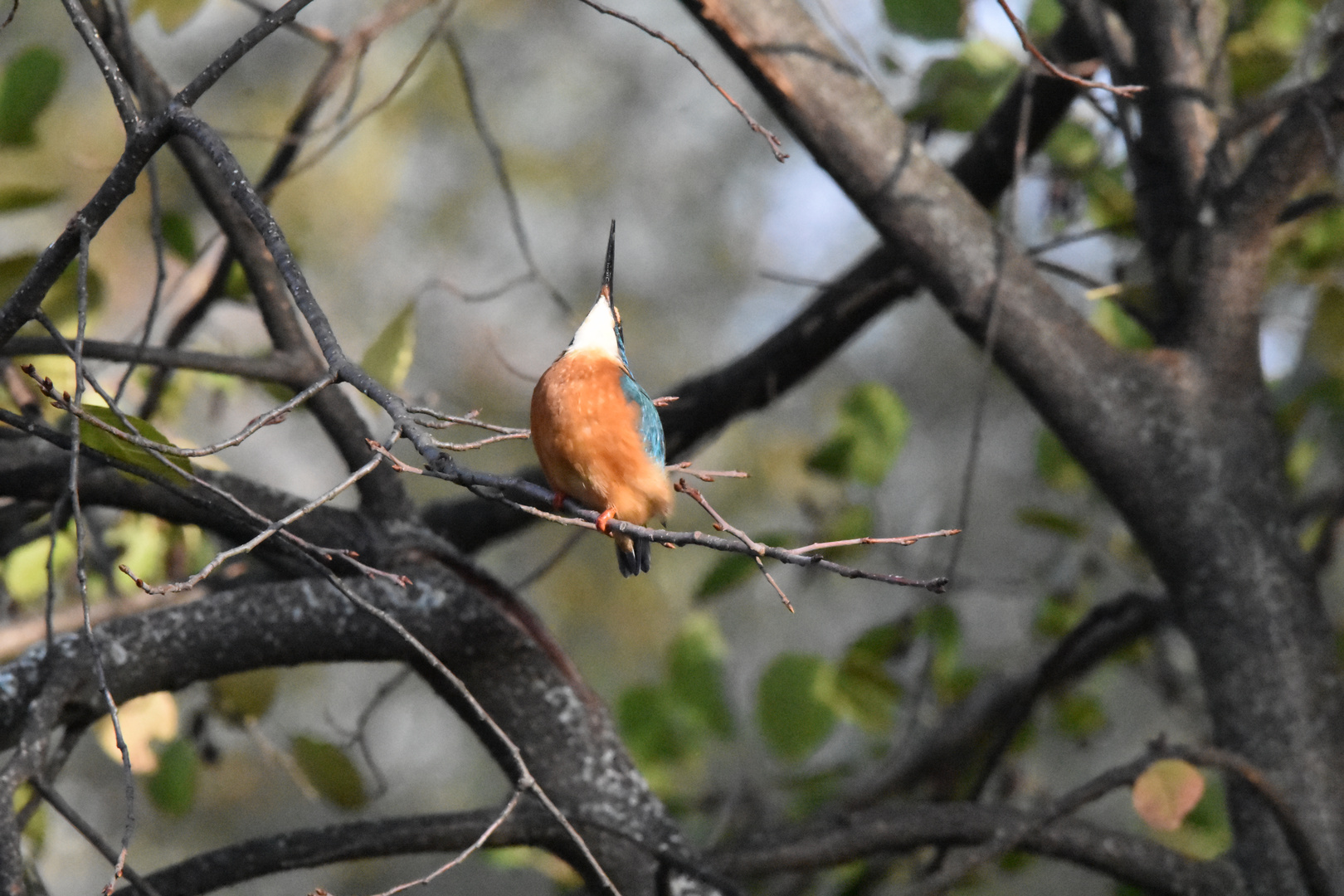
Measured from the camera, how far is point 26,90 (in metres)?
2.38

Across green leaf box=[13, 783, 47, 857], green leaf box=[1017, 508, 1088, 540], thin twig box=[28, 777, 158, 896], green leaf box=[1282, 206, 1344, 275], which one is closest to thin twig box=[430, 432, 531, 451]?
thin twig box=[28, 777, 158, 896]

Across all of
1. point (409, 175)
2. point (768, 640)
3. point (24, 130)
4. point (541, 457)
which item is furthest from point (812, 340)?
point (409, 175)

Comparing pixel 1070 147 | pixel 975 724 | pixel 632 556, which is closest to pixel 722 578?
pixel 975 724

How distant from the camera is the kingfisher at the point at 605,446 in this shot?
1.68 metres

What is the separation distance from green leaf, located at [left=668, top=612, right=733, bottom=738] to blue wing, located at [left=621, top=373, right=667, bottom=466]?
1341 mm

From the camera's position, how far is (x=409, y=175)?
33.9 ft

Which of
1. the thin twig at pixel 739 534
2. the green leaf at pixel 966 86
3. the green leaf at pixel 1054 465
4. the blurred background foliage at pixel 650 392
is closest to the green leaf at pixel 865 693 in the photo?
the blurred background foliage at pixel 650 392

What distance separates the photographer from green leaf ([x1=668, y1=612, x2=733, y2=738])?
3.01 meters

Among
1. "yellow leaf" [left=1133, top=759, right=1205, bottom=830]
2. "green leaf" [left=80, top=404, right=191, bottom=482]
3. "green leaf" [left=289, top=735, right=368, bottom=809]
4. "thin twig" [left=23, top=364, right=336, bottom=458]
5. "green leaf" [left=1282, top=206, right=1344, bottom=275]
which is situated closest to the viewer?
"thin twig" [left=23, top=364, right=336, bottom=458]

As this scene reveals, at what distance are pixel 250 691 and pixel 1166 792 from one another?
169cm

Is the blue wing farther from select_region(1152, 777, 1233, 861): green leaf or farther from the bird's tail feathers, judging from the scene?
select_region(1152, 777, 1233, 861): green leaf

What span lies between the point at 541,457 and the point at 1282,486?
53.0 inches

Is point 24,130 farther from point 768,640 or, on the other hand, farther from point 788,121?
point 768,640

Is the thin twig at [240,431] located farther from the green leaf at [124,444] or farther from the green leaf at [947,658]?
the green leaf at [947,658]
